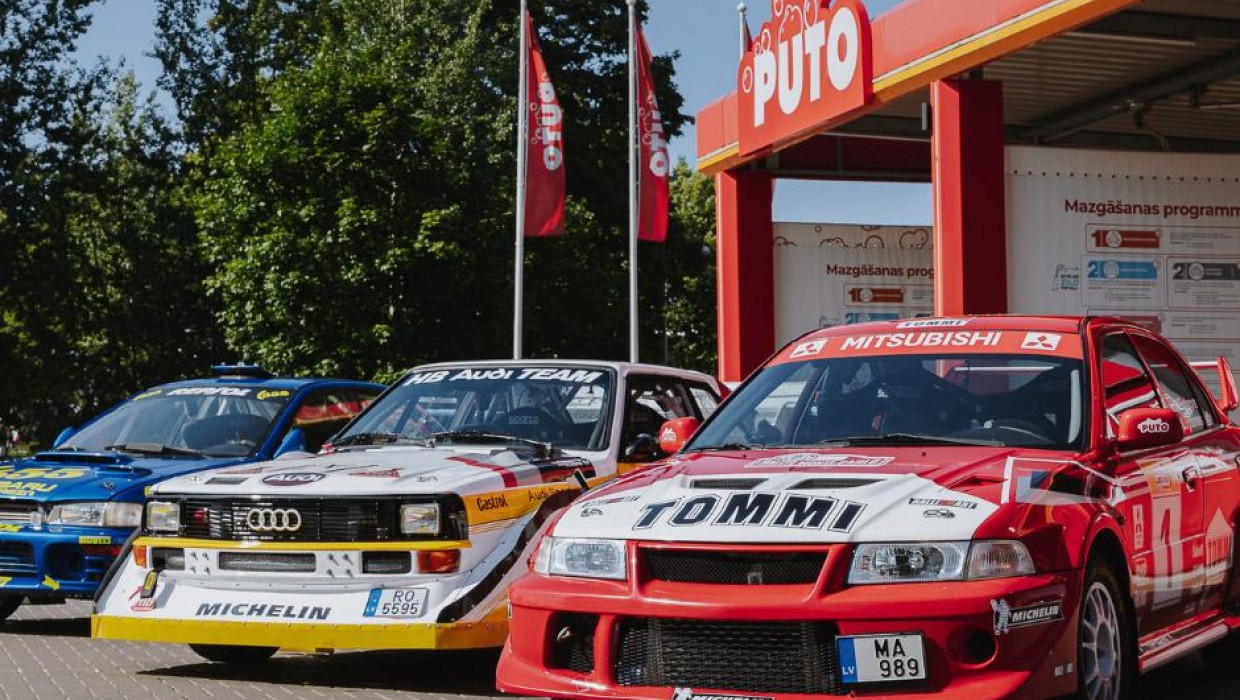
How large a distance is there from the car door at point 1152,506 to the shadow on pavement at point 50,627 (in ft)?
21.5

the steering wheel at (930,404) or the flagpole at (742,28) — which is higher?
the flagpole at (742,28)

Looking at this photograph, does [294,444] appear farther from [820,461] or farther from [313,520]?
[820,461]

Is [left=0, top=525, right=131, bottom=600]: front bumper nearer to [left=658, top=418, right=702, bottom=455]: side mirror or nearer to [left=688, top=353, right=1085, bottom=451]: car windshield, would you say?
[left=658, top=418, right=702, bottom=455]: side mirror

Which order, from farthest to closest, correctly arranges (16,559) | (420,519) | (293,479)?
(16,559) < (293,479) < (420,519)

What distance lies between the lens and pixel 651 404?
30.6 feet

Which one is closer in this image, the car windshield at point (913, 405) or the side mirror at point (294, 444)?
the car windshield at point (913, 405)

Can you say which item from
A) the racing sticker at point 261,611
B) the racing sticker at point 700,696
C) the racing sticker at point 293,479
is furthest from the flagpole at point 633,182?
the racing sticker at point 700,696

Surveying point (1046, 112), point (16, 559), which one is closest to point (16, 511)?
point (16, 559)

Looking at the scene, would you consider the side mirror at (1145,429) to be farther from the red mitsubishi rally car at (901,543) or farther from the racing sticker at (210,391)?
the racing sticker at (210,391)

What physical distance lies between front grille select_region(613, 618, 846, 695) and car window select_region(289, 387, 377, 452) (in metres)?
5.65

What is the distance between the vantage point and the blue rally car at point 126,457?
9.86 meters

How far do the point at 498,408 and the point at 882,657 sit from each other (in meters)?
4.32

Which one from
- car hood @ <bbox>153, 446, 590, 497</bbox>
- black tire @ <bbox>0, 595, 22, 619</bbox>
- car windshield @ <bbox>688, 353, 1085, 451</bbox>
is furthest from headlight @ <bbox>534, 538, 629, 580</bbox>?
black tire @ <bbox>0, 595, 22, 619</bbox>

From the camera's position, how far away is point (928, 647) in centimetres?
506
